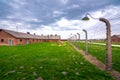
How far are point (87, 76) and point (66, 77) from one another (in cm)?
122

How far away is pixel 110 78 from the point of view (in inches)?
301

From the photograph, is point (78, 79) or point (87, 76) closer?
point (78, 79)

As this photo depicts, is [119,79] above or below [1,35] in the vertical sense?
below

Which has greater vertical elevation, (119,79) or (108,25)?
(108,25)

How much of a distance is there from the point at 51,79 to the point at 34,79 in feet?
3.05

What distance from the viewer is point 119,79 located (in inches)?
298

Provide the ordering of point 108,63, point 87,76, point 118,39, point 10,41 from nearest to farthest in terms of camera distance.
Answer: point 87,76, point 108,63, point 10,41, point 118,39

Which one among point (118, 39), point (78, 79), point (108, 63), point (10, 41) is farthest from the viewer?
point (118, 39)

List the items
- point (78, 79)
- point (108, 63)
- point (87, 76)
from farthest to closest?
point (108, 63) → point (87, 76) → point (78, 79)

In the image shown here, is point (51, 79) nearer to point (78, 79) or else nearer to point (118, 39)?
point (78, 79)

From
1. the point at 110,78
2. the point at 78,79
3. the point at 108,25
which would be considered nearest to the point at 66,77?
the point at 78,79

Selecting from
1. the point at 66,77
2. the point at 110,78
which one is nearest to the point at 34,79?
the point at 66,77

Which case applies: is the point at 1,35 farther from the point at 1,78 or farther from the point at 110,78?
the point at 110,78

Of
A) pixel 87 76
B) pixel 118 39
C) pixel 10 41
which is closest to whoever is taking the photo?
pixel 87 76
